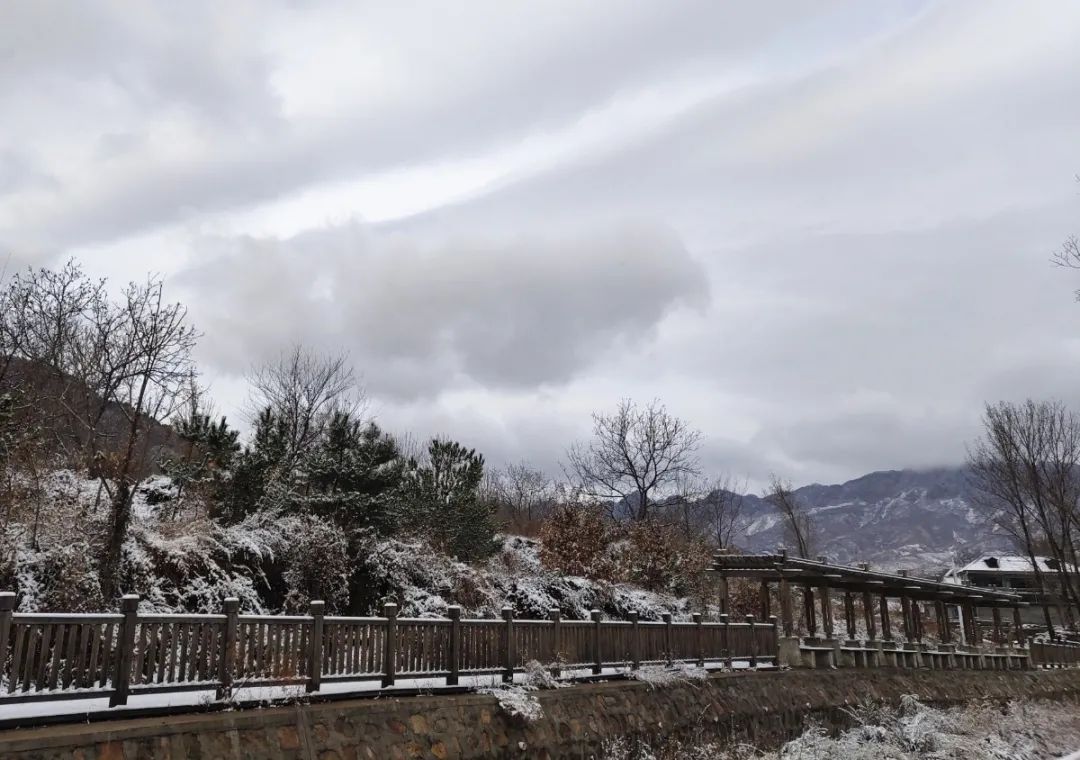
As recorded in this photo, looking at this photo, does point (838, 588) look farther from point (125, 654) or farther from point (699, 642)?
point (125, 654)

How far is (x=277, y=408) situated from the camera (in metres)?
32.2

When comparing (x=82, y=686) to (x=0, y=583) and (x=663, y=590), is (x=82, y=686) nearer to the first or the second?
(x=0, y=583)

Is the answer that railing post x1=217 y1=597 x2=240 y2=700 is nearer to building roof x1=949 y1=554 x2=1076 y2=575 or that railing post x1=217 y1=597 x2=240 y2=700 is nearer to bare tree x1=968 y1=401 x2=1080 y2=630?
bare tree x1=968 y1=401 x2=1080 y2=630

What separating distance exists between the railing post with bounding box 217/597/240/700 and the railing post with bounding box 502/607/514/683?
530 centimetres

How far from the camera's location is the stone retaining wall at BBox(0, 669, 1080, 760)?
8.06 metres

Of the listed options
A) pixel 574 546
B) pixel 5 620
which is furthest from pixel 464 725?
pixel 574 546

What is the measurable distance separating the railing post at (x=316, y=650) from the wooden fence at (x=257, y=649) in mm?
14

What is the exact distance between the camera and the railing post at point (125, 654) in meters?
8.70

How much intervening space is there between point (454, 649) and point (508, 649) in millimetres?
1359

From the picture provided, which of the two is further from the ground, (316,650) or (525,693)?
(316,650)

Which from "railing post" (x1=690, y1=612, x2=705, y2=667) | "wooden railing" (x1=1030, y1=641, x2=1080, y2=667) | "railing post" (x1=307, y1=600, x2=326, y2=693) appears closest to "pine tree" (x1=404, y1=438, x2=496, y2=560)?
"railing post" (x1=690, y1=612, x2=705, y2=667)

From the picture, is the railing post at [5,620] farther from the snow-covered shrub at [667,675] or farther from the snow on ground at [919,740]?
the snow-covered shrub at [667,675]

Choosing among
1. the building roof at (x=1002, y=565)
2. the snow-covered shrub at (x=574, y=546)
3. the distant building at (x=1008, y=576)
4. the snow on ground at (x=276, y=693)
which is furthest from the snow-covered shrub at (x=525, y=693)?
the building roof at (x=1002, y=565)

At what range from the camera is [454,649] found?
41.8 feet
